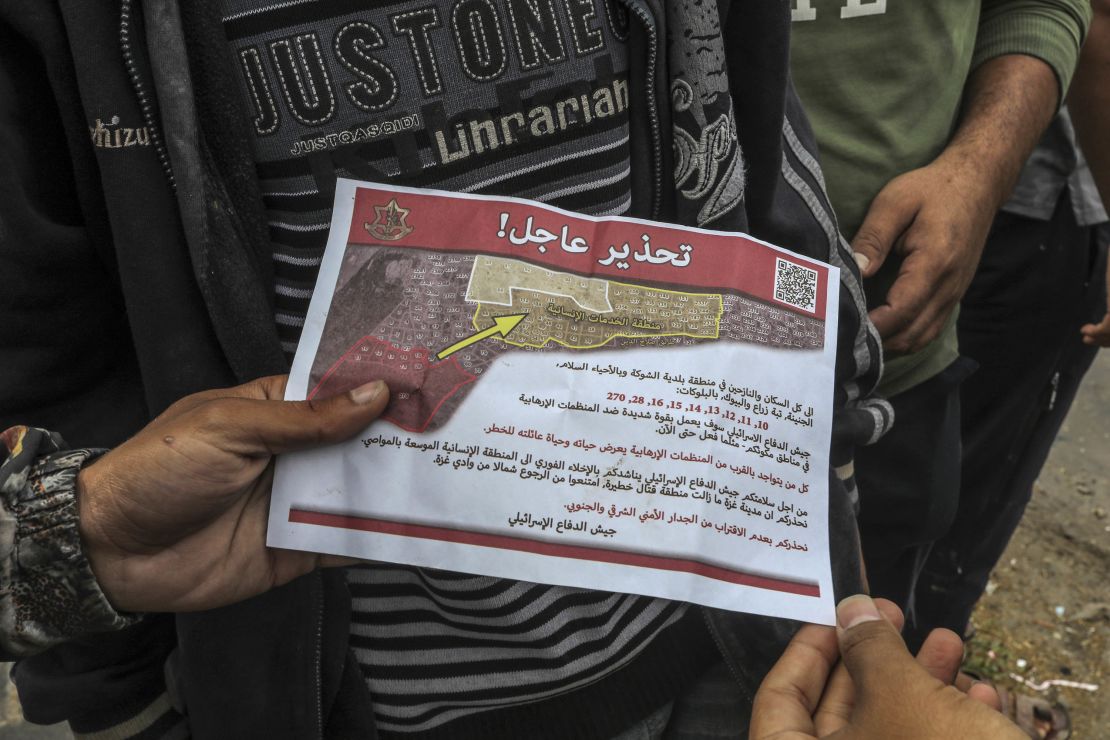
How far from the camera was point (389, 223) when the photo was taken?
63cm

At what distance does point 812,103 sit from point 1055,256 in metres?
0.75

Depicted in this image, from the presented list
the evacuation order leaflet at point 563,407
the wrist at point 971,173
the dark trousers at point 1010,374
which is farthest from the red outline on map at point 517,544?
the dark trousers at point 1010,374

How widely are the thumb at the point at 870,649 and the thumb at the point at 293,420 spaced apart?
0.38m

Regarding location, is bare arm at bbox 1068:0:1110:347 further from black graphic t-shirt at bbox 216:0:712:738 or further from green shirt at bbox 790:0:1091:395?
black graphic t-shirt at bbox 216:0:712:738

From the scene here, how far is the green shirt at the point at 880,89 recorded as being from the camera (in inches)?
39.0

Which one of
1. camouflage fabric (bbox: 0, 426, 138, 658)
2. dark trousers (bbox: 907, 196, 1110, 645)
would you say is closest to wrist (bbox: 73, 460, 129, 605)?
camouflage fabric (bbox: 0, 426, 138, 658)

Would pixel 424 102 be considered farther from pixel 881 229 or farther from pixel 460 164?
pixel 881 229

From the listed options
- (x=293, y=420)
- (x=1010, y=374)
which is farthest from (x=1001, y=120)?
(x=293, y=420)

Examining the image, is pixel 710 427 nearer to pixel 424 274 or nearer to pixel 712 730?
pixel 424 274

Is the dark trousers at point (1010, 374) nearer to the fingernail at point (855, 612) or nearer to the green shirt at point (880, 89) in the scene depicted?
the green shirt at point (880, 89)

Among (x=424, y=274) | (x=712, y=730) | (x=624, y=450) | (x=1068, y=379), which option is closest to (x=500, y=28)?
(x=424, y=274)

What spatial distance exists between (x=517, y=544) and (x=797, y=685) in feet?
0.78

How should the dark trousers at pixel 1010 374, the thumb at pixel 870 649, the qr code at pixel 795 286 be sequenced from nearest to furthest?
the thumb at pixel 870 649
the qr code at pixel 795 286
the dark trousers at pixel 1010 374

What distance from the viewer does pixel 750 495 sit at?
2.02 feet
